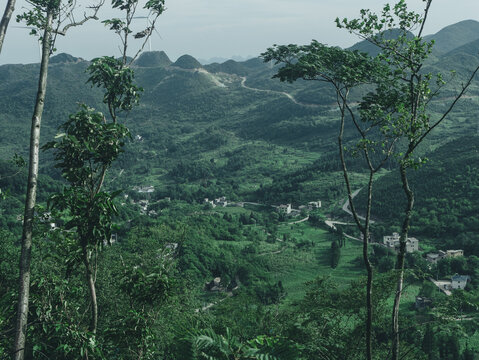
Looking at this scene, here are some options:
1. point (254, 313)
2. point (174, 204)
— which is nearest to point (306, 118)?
point (174, 204)

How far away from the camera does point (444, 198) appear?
232 feet

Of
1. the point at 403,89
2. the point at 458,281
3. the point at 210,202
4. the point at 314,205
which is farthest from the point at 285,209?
the point at 403,89

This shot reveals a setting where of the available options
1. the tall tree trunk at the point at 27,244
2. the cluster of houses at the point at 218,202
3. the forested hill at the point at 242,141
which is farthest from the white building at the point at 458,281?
the cluster of houses at the point at 218,202

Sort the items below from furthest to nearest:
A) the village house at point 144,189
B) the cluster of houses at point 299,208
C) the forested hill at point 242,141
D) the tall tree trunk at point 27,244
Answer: the forested hill at point 242,141
the village house at point 144,189
the cluster of houses at point 299,208
the tall tree trunk at point 27,244

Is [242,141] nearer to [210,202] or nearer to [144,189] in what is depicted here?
[144,189]

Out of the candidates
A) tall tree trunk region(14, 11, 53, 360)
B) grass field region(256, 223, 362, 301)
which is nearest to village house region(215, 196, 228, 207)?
grass field region(256, 223, 362, 301)

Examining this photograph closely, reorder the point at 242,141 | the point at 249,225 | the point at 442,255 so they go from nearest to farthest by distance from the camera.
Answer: the point at 442,255 → the point at 249,225 → the point at 242,141

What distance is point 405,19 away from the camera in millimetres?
10789

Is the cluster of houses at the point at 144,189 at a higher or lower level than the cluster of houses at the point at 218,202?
higher

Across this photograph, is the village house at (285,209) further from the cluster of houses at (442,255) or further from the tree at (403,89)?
the tree at (403,89)

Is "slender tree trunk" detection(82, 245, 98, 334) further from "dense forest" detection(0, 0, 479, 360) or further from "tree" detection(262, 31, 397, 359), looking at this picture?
"tree" detection(262, 31, 397, 359)

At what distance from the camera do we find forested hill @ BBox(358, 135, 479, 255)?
63.2 m

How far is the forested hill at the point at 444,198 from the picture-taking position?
207 ft

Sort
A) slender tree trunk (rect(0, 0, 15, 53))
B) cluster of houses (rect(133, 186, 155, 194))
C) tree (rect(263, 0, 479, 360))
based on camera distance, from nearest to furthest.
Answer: slender tree trunk (rect(0, 0, 15, 53))
tree (rect(263, 0, 479, 360))
cluster of houses (rect(133, 186, 155, 194))
